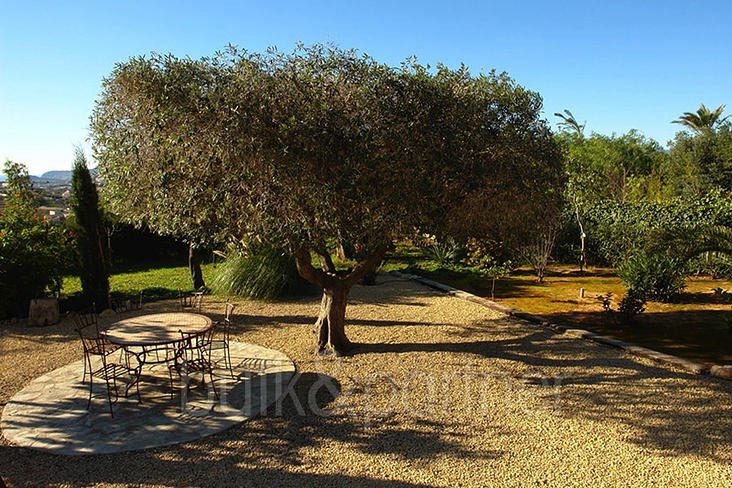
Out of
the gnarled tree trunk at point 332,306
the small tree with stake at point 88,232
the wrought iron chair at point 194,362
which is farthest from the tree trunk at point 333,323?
the small tree with stake at point 88,232

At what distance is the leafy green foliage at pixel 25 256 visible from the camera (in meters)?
8.93

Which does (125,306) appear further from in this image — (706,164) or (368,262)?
(706,164)

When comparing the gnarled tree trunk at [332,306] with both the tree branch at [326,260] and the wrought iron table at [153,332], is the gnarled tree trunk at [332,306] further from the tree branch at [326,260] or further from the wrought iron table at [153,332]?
the wrought iron table at [153,332]

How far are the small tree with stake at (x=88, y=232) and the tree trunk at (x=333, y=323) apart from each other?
554 cm

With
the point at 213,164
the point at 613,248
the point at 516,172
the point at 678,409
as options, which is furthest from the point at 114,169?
the point at 613,248

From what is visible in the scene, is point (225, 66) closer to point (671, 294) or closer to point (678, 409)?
point (678, 409)

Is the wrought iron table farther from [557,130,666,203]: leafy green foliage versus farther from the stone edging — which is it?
[557,130,666,203]: leafy green foliage

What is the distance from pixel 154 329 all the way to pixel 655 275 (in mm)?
10105

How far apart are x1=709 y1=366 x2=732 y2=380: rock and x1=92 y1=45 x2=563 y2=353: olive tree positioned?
3.23m

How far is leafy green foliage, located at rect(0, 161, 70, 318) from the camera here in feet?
29.3

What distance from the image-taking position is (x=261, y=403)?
526 cm

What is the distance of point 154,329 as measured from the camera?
580 cm

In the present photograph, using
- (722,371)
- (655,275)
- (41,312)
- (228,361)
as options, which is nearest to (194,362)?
(228,361)

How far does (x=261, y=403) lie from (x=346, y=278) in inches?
100
